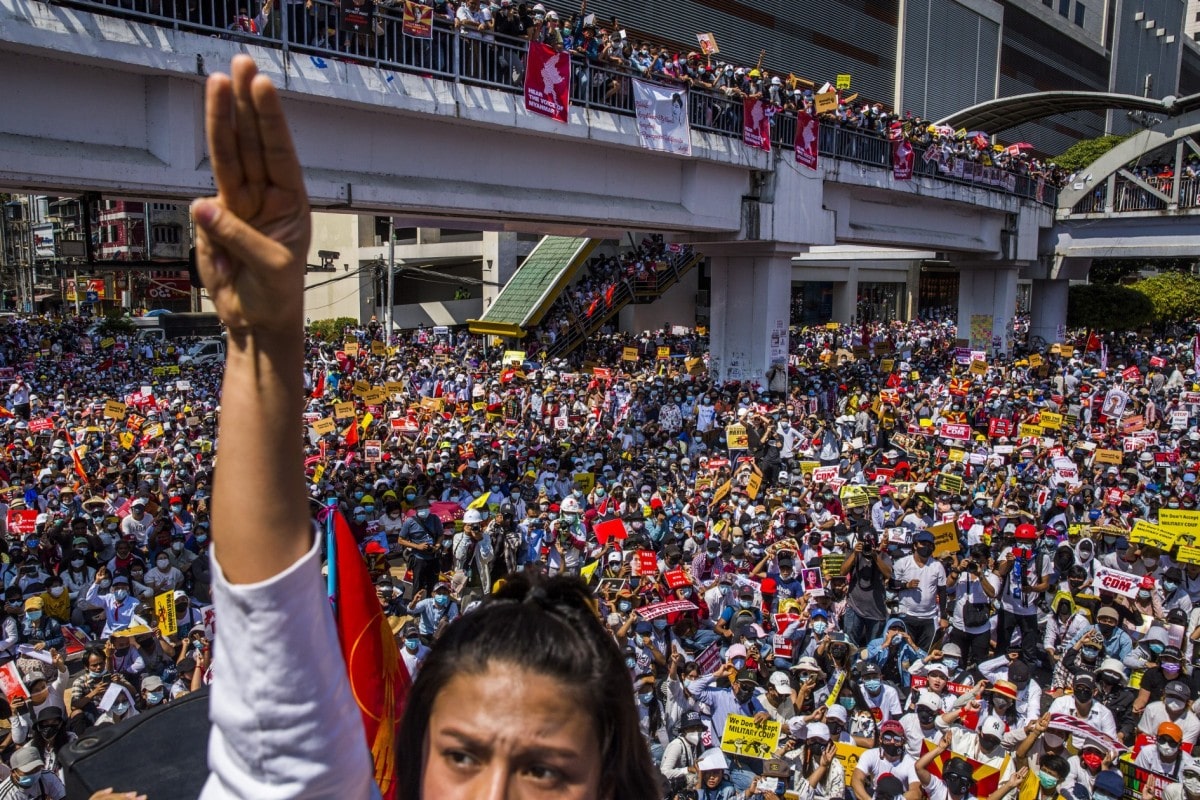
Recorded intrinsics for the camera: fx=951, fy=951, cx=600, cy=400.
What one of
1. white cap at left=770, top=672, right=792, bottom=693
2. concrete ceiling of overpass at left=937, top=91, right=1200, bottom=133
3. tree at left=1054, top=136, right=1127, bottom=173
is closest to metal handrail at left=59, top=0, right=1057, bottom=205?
white cap at left=770, top=672, right=792, bottom=693

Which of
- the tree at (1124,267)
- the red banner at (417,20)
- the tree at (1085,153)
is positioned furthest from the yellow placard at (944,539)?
the tree at (1085,153)

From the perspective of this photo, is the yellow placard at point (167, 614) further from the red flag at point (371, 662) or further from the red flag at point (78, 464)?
the red flag at point (371, 662)

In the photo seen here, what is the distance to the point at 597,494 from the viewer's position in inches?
475

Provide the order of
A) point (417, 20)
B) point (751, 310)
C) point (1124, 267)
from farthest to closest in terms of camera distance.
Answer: point (1124, 267) < point (751, 310) < point (417, 20)

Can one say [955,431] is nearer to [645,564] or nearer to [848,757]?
[645,564]

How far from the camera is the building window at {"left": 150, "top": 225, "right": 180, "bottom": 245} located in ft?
161

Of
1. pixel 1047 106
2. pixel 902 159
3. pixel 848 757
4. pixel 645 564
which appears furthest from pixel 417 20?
pixel 1047 106

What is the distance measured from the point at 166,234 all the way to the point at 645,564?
48178mm

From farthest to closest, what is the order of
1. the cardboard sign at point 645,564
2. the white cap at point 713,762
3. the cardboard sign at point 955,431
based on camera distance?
1. the cardboard sign at point 955,431
2. the cardboard sign at point 645,564
3. the white cap at point 713,762

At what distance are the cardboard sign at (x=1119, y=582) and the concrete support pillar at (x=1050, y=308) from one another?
23790 millimetres

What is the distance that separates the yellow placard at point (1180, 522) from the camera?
907 centimetres

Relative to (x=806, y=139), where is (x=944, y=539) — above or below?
below

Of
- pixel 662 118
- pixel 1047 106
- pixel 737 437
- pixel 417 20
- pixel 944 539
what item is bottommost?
pixel 944 539

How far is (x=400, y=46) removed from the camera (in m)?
12.2
